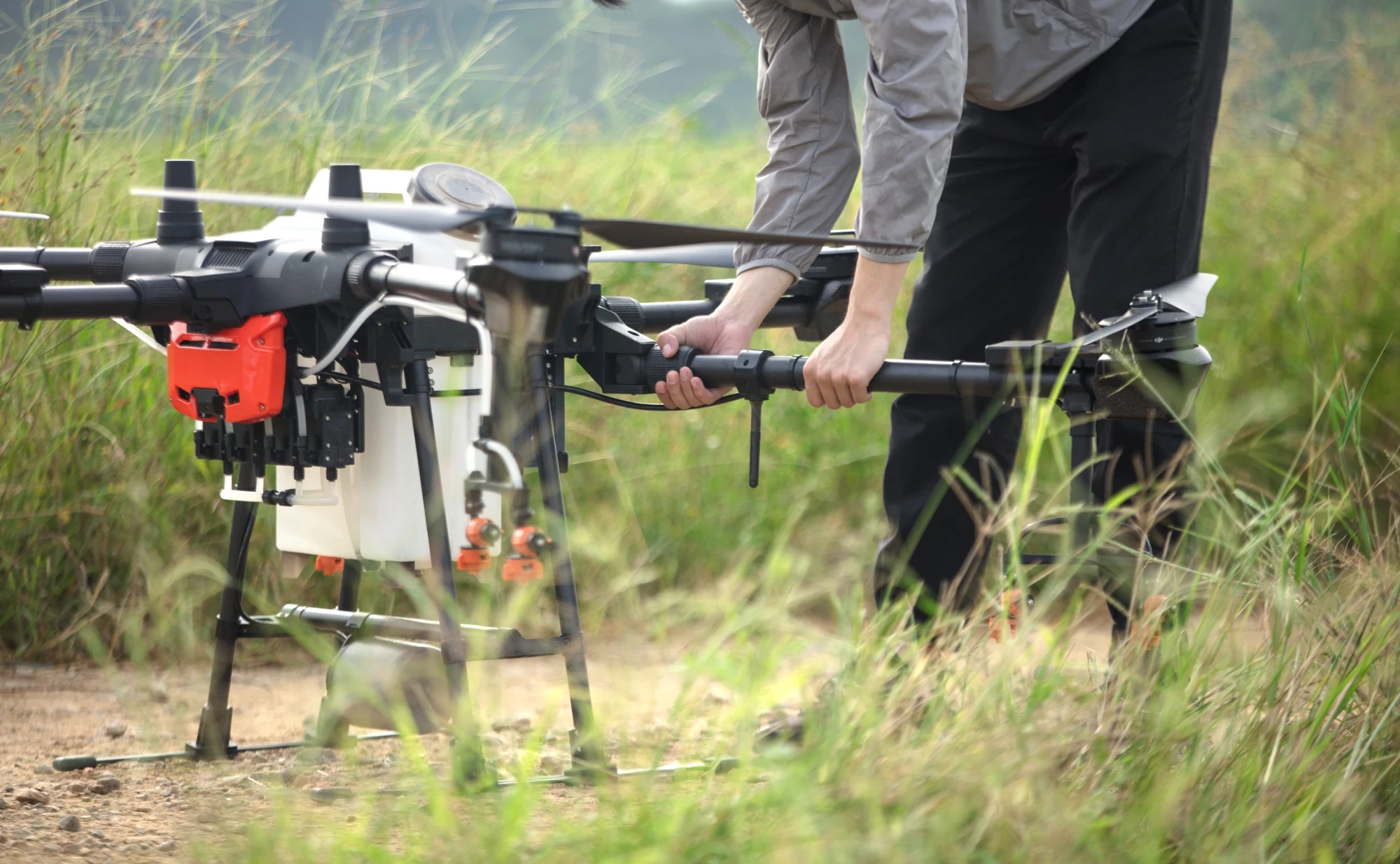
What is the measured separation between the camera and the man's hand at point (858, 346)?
178 centimetres

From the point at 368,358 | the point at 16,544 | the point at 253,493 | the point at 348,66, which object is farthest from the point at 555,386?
the point at 348,66

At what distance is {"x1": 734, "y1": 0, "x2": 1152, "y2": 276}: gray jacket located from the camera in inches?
71.1

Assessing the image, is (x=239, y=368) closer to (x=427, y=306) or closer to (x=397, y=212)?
(x=427, y=306)

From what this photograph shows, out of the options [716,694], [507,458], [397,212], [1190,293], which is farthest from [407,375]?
[716,694]

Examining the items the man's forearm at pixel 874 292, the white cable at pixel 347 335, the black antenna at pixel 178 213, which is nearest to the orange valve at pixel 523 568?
the white cable at pixel 347 335

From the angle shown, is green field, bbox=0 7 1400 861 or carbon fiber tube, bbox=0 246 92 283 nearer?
green field, bbox=0 7 1400 861

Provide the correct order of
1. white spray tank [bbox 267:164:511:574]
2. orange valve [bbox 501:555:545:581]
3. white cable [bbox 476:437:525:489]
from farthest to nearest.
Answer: white spray tank [bbox 267:164:511:574]
orange valve [bbox 501:555:545:581]
white cable [bbox 476:437:525:489]

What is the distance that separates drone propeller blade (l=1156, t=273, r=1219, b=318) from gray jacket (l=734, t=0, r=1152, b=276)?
33cm

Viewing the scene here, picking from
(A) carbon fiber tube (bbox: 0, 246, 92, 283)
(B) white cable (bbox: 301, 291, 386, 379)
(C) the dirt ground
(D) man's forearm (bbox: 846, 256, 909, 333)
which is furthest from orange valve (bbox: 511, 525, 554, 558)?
(A) carbon fiber tube (bbox: 0, 246, 92, 283)

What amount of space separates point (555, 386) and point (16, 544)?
1.55m

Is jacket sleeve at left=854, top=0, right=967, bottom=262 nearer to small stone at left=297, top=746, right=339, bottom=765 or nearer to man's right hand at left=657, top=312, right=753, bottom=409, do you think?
man's right hand at left=657, top=312, right=753, bottom=409

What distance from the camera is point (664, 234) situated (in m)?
1.45

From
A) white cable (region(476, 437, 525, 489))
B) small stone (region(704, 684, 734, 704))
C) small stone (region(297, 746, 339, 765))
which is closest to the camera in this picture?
white cable (region(476, 437, 525, 489))

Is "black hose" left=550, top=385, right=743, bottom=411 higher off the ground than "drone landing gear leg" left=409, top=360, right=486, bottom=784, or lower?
higher
